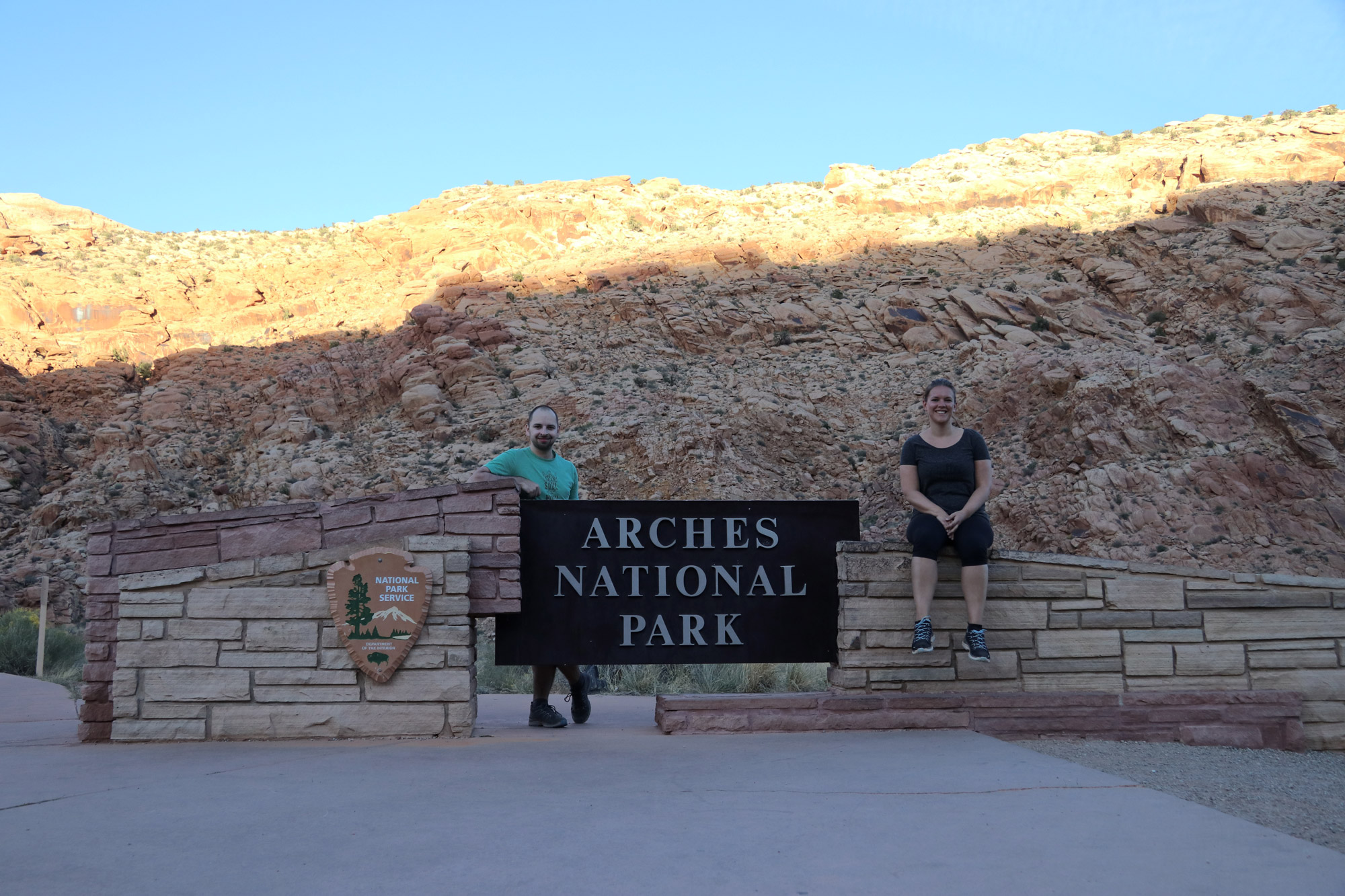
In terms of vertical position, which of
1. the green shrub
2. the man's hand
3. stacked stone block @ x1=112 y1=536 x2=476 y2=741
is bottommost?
the green shrub

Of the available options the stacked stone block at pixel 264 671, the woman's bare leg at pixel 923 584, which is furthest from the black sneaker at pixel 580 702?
the woman's bare leg at pixel 923 584

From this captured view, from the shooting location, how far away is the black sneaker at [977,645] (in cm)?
552

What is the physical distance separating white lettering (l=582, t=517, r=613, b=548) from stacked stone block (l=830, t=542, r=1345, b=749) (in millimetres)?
1504

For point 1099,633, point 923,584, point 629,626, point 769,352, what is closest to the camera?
point 923,584

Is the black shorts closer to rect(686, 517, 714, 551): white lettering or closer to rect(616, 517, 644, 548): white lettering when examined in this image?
rect(686, 517, 714, 551): white lettering

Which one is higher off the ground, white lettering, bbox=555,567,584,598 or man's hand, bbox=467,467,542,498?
man's hand, bbox=467,467,542,498

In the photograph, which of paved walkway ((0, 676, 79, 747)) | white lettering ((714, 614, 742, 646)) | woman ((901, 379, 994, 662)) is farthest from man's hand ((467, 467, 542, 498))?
paved walkway ((0, 676, 79, 747))

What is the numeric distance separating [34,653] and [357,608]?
11887mm

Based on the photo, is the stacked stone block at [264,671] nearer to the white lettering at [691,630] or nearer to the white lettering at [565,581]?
the white lettering at [565,581]

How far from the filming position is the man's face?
20.7 feet

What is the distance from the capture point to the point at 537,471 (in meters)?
6.35

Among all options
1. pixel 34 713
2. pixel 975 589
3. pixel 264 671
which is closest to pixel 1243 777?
pixel 975 589

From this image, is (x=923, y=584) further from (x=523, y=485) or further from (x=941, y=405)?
(x=523, y=485)

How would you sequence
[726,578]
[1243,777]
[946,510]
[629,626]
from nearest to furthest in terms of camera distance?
[1243,777] < [946,510] < [629,626] < [726,578]
